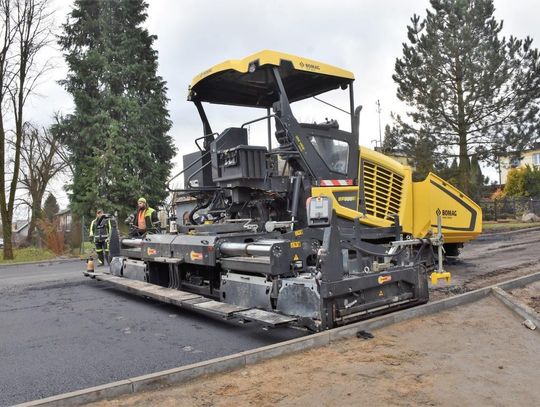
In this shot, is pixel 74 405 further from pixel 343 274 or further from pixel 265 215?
pixel 265 215

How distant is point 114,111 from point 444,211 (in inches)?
816

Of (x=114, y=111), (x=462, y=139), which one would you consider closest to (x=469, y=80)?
(x=462, y=139)

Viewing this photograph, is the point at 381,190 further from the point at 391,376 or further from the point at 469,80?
the point at 469,80

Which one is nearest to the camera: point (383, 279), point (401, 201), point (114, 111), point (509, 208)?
point (383, 279)

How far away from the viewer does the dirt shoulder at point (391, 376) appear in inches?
141

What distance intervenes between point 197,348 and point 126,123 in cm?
2219

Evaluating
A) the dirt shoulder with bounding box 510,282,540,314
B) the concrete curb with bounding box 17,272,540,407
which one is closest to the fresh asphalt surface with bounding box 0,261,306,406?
the concrete curb with bounding box 17,272,540,407

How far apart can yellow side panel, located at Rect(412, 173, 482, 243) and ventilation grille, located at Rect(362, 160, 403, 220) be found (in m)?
0.49

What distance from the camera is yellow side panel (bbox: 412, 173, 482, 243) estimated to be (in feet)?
26.0

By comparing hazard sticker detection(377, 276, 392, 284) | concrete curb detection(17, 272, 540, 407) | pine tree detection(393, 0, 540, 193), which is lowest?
concrete curb detection(17, 272, 540, 407)

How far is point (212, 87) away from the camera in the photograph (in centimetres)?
771

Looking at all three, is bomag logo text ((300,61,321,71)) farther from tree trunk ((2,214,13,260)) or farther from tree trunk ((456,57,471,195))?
tree trunk ((456,57,471,195))

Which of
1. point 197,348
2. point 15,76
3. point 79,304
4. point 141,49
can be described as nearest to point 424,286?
point 197,348

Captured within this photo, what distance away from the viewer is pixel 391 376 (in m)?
4.05
